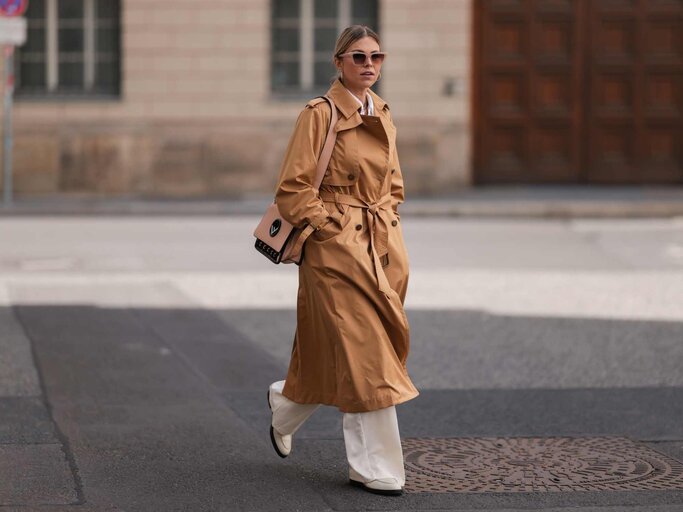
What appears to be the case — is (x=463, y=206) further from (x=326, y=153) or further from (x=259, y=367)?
(x=326, y=153)

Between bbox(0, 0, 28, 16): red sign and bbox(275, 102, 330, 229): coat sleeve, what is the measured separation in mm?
16117

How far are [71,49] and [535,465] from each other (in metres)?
18.2

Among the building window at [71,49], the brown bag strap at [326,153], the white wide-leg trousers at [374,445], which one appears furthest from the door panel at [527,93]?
the white wide-leg trousers at [374,445]

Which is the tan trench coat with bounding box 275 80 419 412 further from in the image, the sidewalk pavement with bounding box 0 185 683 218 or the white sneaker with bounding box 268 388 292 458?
the sidewalk pavement with bounding box 0 185 683 218

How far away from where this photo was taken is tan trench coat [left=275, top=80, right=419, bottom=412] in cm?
591

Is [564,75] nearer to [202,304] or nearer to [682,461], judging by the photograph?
[202,304]

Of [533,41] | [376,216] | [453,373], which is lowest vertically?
[453,373]

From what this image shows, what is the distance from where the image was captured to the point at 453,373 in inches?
349

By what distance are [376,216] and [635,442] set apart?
5.83 feet

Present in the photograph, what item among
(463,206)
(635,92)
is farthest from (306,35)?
(635,92)

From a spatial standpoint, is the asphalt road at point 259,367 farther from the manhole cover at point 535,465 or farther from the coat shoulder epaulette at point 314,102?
the coat shoulder epaulette at point 314,102

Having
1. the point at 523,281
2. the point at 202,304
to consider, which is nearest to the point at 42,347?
the point at 202,304

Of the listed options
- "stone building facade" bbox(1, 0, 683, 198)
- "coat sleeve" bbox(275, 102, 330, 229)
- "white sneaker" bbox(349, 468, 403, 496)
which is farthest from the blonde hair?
"stone building facade" bbox(1, 0, 683, 198)

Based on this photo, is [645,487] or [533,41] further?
[533,41]
